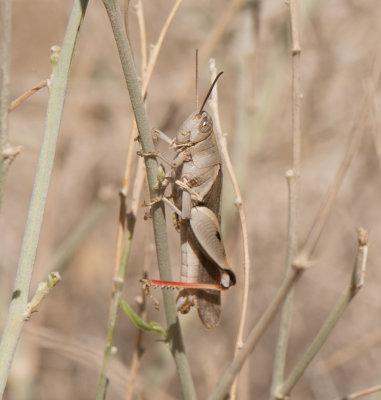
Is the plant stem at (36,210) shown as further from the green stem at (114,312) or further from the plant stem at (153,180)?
the green stem at (114,312)

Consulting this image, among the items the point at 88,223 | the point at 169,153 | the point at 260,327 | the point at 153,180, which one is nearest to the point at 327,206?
the point at 260,327

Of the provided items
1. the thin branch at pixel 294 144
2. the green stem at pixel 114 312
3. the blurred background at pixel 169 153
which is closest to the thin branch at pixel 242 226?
the thin branch at pixel 294 144

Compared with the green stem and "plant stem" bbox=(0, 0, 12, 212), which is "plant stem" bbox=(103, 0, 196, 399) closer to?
the green stem

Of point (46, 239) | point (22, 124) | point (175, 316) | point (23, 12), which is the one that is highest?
point (23, 12)

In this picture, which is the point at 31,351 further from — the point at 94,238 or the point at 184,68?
the point at 184,68

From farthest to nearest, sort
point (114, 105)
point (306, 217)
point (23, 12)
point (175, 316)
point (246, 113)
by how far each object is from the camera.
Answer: point (306, 217) < point (23, 12) < point (114, 105) < point (246, 113) < point (175, 316)

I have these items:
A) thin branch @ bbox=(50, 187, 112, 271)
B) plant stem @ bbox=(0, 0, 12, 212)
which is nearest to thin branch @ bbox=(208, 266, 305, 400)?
plant stem @ bbox=(0, 0, 12, 212)

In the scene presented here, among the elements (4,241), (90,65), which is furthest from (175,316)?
(4,241)
